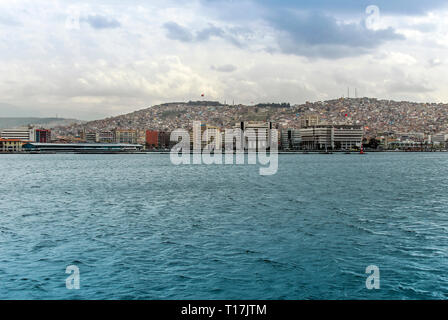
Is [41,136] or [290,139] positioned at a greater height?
[41,136]

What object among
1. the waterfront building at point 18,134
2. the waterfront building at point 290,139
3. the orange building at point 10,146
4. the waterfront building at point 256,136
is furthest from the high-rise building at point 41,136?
the waterfront building at point 290,139

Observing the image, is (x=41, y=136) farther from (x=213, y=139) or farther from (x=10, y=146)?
(x=213, y=139)

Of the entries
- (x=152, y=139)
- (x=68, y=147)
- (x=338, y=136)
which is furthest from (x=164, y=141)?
(x=338, y=136)

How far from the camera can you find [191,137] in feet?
616

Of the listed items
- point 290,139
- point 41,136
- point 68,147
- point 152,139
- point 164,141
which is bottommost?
point 68,147

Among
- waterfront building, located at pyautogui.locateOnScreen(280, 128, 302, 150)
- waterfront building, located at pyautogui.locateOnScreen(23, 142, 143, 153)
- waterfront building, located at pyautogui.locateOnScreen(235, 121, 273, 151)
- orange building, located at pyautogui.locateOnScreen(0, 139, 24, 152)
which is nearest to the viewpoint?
waterfront building, located at pyautogui.locateOnScreen(23, 142, 143, 153)

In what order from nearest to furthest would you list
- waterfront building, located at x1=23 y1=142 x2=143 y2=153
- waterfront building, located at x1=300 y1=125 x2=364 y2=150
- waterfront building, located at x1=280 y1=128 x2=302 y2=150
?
1. waterfront building, located at x1=23 y1=142 x2=143 y2=153
2. waterfront building, located at x1=300 y1=125 x2=364 y2=150
3. waterfront building, located at x1=280 y1=128 x2=302 y2=150

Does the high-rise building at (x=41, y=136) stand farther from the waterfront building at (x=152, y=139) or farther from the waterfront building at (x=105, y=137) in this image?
the waterfront building at (x=152, y=139)

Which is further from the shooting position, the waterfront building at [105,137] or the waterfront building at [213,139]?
the waterfront building at [105,137]

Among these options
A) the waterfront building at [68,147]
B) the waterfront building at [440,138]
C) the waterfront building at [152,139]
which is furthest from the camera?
the waterfront building at [440,138]

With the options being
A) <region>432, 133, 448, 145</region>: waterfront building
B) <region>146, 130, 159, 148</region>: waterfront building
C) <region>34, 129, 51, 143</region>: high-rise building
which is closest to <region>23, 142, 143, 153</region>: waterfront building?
<region>34, 129, 51, 143</region>: high-rise building

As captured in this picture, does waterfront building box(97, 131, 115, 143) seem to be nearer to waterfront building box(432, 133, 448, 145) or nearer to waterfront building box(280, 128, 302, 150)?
waterfront building box(280, 128, 302, 150)

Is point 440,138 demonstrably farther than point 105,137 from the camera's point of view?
No

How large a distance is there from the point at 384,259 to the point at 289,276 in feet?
9.62
